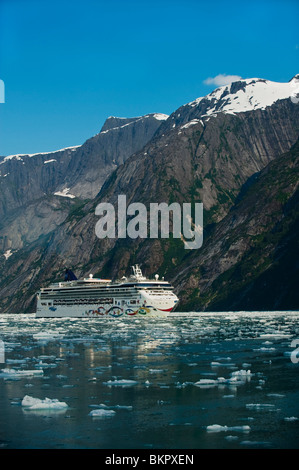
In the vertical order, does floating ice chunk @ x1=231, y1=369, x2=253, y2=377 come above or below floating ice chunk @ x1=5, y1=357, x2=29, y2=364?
below

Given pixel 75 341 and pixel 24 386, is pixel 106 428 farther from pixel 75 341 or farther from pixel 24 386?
pixel 75 341

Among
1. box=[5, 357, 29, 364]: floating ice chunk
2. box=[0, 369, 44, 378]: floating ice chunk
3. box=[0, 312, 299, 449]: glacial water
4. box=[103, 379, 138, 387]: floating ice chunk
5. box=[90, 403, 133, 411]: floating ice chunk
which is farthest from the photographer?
box=[5, 357, 29, 364]: floating ice chunk

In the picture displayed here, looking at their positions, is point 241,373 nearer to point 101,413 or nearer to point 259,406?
point 259,406

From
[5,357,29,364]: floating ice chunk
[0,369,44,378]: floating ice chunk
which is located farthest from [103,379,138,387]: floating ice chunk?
[5,357,29,364]: floating ice chunk

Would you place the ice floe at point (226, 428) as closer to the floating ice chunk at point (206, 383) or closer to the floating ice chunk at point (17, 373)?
the floating ice chunk at point (206, 383)

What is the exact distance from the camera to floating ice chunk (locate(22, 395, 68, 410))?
107 ft

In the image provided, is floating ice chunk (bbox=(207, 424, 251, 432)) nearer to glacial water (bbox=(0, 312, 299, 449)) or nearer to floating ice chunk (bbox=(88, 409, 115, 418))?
glacial water (bbox=(0, 312, 299, 449))

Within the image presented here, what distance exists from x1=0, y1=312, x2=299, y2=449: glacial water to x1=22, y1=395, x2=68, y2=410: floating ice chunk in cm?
6

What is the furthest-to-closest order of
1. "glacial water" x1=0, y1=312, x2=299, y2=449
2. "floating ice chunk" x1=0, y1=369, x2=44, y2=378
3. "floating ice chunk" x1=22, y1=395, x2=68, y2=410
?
"floating ice chunk" x1=0, y1=369, x2=44, y2=378
"floating ice chunk" x1=22, y1=395, x2=68, y2=410
"glacial water" x1=0, y1=312, x2=299, y2=449

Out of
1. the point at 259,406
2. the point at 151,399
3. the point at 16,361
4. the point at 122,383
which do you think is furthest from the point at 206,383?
the point at 16,361

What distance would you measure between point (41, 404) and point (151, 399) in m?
6.61

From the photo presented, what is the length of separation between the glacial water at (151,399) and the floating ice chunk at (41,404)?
0.06m
